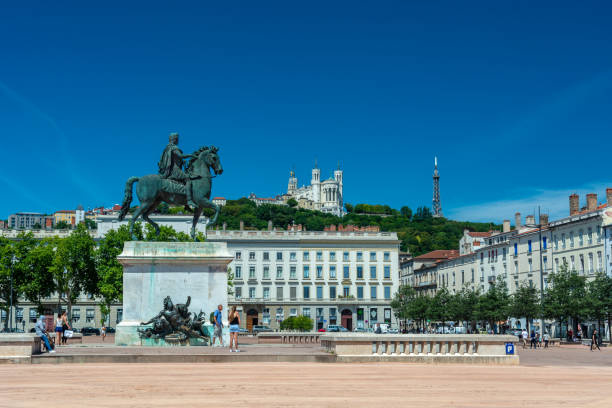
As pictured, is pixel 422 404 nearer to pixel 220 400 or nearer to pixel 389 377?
pixel 220 400

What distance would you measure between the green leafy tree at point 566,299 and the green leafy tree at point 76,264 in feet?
147

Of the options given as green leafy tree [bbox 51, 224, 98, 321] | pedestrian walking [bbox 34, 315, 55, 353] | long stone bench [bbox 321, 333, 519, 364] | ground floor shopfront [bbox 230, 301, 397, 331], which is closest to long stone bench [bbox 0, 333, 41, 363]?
pedestrian walking [bbox 34, 315, 55, 353]

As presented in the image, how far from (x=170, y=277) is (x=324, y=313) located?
85513mm

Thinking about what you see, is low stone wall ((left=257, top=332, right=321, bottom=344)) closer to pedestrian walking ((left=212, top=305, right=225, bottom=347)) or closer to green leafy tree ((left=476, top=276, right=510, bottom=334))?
pedestrian walking ((left=212, top=305, right=225, bottom=347))

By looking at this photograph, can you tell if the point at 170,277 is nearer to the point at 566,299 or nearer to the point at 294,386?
the point at 294,386

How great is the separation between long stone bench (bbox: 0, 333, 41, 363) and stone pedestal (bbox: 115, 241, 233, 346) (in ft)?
19.5

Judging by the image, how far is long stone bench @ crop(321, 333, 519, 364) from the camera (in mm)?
20141

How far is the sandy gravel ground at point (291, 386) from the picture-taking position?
11672 mm

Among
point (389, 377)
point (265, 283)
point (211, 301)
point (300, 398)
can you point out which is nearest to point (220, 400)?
point (300, 398)

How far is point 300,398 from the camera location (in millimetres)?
12086

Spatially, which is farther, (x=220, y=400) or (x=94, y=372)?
(x=94, y=372)

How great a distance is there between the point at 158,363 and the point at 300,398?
26.4 ft

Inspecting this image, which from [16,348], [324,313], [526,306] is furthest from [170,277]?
[324,313]

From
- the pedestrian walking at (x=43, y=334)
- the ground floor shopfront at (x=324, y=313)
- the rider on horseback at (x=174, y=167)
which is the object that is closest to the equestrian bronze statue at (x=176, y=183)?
the rider on horseback at (x=174, y=167)
